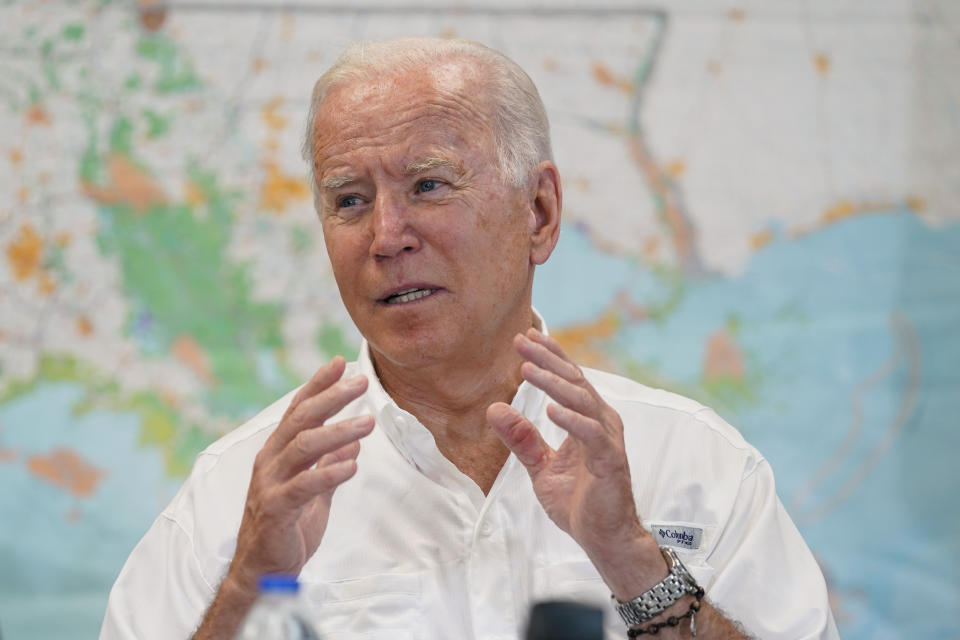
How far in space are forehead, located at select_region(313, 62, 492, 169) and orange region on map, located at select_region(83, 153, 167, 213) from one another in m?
0.96

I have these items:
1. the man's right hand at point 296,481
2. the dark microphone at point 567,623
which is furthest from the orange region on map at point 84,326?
the dark microphone at point 567,623

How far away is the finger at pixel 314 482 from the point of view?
4.02 ft

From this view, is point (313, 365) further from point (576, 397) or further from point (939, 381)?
point (939, 381)

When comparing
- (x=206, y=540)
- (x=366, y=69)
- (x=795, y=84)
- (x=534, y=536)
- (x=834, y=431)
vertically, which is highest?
(x=366, y=69)

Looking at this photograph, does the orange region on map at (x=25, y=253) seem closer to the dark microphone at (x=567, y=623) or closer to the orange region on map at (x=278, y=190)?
the orange region on map at (x=278, y=190)

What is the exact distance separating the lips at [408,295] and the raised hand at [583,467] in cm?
32

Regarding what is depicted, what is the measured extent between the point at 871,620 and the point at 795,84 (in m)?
1.34

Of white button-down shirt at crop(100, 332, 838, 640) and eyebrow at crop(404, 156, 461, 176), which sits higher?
eyebrow at crop(404, 156, 461, 176)

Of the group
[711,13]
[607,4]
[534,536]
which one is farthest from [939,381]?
[534,536]

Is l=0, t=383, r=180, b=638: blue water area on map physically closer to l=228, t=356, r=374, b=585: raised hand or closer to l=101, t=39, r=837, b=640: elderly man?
l=101, t=39, r=837, b=640: elderly man

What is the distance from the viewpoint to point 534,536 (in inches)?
65.0

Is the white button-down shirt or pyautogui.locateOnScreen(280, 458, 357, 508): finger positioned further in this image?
the white button-down shirt

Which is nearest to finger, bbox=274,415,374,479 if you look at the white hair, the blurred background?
the white hair

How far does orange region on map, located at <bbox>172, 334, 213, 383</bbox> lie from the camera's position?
8.26 feet
